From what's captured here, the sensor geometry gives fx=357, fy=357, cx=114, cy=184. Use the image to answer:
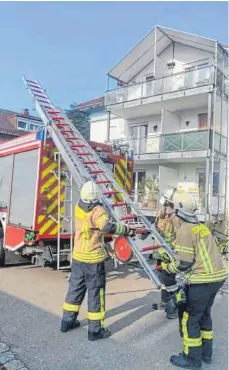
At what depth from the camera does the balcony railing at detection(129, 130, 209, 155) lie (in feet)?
49.3

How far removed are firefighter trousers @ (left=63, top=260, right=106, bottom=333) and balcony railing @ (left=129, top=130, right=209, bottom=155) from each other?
39.3 ft

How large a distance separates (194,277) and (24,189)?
387 centimetres

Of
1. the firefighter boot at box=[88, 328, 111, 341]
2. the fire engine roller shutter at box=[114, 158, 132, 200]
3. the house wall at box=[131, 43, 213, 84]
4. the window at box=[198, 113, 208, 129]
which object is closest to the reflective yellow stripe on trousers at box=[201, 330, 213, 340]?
the firefighter boot at box=[88, 328, 111, 341]

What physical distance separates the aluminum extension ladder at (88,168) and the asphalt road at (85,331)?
62cm

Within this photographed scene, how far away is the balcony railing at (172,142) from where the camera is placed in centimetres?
1503

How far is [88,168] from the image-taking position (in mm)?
5672

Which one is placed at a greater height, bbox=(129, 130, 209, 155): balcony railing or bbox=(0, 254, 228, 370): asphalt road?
bbox=(129, 130, 209, 155): balcony railing

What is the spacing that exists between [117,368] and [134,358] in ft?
0.85

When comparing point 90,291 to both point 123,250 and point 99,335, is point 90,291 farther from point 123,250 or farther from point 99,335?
point 123,250

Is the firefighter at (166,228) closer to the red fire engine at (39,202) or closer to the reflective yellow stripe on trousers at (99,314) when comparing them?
the reflective yellow stripe on trousers at (99,314)

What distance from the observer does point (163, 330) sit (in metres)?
3.96

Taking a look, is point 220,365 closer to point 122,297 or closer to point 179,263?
point 179,263

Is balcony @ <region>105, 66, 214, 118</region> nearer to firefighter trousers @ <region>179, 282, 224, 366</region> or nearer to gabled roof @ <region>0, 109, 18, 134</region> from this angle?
gabled roof @ <region>0, 109, 18, 134</region>

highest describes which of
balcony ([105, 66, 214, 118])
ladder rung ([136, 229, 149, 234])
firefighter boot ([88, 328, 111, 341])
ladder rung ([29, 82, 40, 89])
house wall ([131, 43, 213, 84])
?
house wall ([131, 43, 213, 84])
